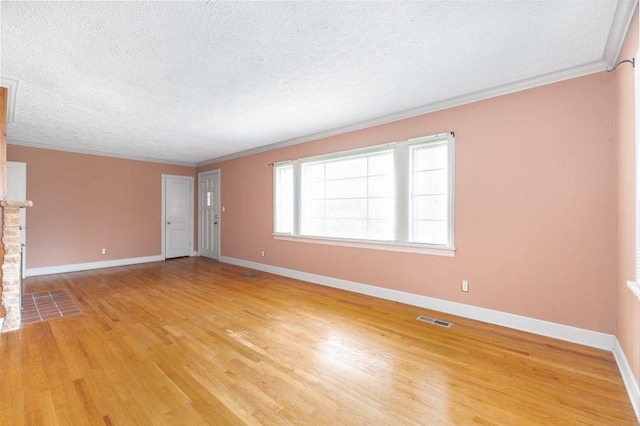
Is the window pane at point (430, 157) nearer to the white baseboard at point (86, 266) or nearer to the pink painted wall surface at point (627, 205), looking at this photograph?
the pink painted wall surface at point (627, 205)

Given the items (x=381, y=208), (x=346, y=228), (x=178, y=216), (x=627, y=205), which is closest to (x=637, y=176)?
(x=627, y=205)

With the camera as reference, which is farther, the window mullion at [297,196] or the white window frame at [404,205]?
the window mullion at [297,196]

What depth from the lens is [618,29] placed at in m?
2.10

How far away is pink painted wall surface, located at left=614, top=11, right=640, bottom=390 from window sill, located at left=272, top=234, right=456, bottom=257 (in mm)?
1408

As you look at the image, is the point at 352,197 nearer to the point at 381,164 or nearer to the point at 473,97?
the point at 381,164

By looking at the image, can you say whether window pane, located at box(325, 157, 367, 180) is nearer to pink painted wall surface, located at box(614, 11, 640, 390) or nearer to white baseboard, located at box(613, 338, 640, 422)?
pink painted wall surface, located at box(614, 11, 640, 390)

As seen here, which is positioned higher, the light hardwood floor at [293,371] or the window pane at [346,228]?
the window pane at [346,228]

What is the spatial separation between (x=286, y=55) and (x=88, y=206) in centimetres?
598

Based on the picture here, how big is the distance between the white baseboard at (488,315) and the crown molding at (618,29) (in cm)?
239

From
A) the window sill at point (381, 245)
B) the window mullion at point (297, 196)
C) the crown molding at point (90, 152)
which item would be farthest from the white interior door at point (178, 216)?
the window mullion at point (297, 196)

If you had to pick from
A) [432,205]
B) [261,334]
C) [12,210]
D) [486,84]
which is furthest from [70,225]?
[486,84]

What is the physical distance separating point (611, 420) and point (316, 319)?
2382 millimetres

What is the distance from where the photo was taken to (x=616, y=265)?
2.50 meters

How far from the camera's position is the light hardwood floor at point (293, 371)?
1.77m
